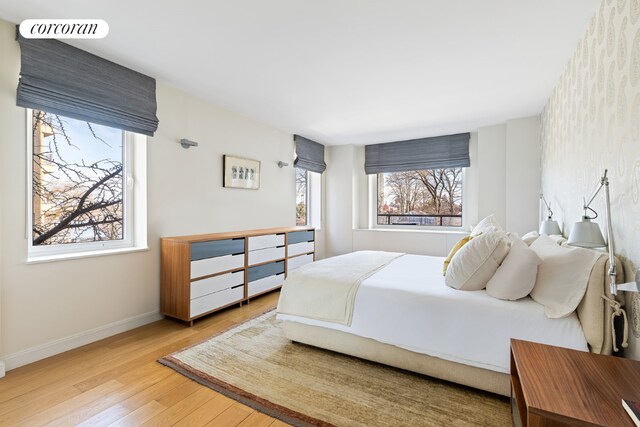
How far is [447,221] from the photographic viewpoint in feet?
16.7

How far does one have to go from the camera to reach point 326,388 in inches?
72.8

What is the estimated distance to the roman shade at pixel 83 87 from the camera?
2072 mm

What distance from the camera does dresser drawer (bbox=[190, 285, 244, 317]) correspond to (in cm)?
287

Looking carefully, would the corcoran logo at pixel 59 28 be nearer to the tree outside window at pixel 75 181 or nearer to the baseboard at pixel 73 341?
the tree outside window at pixel 75 181

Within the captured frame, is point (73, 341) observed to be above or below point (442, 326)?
below

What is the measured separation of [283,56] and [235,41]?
40 cm

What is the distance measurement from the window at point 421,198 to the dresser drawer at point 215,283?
10.6 feet

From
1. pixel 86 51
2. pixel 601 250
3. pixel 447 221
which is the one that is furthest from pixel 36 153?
pixel 447 221

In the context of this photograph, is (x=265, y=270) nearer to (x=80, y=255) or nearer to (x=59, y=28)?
(x=80, y=255)

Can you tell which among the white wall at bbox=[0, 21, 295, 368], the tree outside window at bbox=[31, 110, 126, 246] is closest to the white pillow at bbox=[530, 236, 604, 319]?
the white wall at bbox=[0, 21, 295, 368]

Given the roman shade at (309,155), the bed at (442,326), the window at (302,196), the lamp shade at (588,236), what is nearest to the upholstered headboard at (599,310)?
the bed at (442,326)

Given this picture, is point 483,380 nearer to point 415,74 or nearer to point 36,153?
point 415,74

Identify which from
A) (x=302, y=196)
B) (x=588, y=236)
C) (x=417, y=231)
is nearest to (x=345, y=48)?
(x=588, y=236)

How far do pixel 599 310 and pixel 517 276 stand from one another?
37 centimetres
